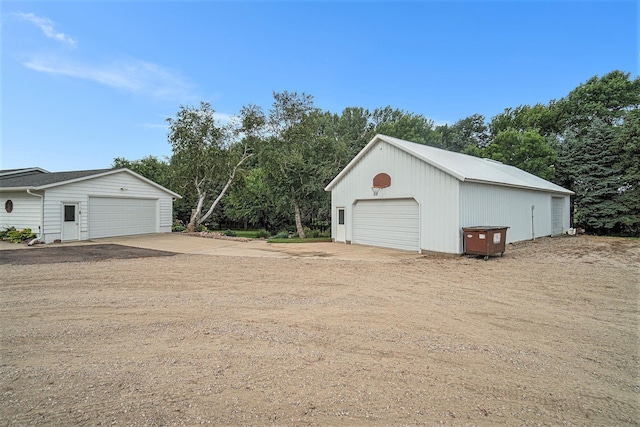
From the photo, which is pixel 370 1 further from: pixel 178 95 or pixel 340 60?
pixel 178 95

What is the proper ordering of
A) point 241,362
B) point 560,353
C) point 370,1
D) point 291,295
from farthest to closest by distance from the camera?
point 370,1 → point 291,295 → point 560,353 → point 241,362

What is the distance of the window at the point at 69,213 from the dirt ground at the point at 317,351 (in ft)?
27.1

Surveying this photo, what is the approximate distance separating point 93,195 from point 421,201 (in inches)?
592

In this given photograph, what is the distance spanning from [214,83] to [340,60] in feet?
26.1

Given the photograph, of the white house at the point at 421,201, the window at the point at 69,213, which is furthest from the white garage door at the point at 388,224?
the window at the point at 69,213

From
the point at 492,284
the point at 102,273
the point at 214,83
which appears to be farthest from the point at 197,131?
the point at 492,284

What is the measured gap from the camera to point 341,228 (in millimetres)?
15672

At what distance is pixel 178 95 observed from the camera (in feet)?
68.0

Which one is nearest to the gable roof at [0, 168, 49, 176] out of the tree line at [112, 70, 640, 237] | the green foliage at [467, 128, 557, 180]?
the tree line at [112, 70, 640, 237]

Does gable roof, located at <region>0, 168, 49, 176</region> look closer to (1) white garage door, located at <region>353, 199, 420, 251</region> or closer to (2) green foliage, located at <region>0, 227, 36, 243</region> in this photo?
(2) green foliage, located at <region>0, 227, 36, 243</region>

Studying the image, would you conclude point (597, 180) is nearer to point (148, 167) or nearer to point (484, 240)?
point (484, 240)

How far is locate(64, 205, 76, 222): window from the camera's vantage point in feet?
47.3

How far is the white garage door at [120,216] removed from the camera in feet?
51.3

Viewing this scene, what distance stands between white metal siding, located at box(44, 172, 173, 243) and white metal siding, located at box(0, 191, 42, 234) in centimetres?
46
